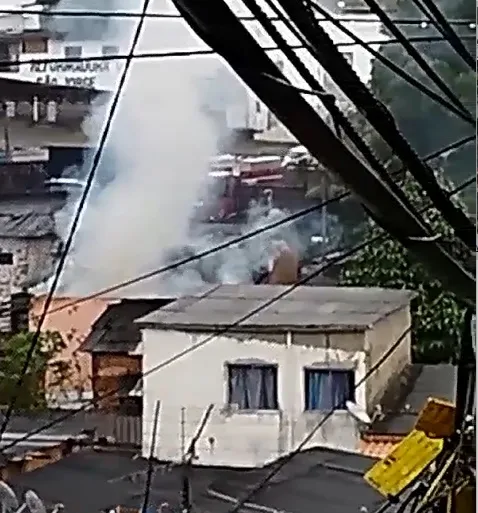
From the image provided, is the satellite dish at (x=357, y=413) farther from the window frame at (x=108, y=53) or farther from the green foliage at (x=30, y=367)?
the window frame at (x=108, y=53)

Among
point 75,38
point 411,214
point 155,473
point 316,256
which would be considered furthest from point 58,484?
point 411,214

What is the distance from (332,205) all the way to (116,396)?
1.06ft

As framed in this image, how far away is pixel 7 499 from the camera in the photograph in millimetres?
1136

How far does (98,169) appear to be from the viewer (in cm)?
114

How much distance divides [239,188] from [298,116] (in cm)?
66

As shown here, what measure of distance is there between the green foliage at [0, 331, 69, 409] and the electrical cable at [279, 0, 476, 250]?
0.57 meters

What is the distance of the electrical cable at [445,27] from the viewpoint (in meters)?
0.80

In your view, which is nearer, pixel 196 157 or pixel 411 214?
pixel 411 214

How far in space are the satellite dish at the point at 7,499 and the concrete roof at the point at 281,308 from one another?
24 cm

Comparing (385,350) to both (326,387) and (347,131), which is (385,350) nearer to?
(326,387)

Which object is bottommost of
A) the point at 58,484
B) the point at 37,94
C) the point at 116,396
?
the point at 58,484

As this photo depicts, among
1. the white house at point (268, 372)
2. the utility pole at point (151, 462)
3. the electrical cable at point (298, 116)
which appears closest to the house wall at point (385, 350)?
the white house at point (268, 372)

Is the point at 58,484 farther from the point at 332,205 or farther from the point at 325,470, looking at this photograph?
the point at 332,205

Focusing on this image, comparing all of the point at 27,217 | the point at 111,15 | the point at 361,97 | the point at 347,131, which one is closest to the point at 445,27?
the point at 361,97
